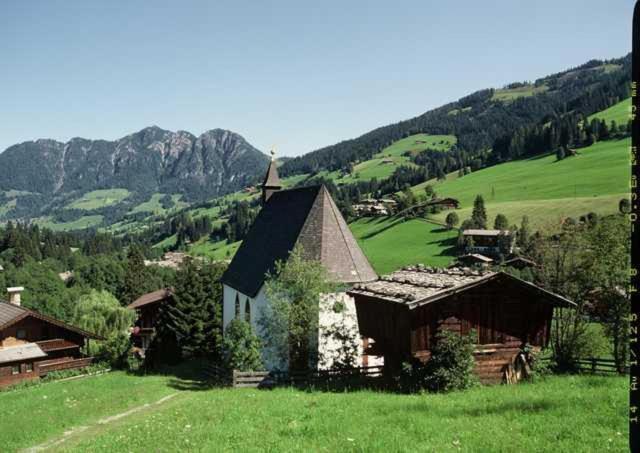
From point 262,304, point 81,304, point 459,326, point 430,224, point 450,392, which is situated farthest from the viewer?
point 430,224

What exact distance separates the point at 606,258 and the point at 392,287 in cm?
1224

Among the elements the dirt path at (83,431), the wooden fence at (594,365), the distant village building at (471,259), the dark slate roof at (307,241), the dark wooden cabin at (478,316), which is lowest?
the dirt path at (83,431)

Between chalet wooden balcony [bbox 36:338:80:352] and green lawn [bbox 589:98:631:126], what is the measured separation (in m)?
163

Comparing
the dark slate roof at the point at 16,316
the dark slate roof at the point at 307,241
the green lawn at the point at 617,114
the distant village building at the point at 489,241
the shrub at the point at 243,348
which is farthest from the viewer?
the green lawn at the point at 617,114

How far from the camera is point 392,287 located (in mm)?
23891

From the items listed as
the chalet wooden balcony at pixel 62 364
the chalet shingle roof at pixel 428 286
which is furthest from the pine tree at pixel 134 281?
the chalet shingle roof at pixel 428 286

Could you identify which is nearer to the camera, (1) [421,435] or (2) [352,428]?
(1) [421,435]

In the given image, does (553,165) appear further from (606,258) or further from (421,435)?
(421,435)

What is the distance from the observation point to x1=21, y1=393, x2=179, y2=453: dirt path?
17066mm

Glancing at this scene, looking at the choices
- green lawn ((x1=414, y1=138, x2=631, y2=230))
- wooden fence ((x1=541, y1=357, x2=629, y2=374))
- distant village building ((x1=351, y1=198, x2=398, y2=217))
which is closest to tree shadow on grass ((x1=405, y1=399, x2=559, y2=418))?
wooden fence ((x1=541, y1=357, x2=629, y2=374))

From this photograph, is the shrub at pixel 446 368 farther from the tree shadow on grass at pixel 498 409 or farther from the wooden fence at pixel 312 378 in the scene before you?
the tree shadow on grass at pixel 498 409

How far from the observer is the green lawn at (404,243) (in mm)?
90625

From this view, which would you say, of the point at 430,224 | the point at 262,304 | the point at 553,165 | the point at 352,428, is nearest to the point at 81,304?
the point at 262,304

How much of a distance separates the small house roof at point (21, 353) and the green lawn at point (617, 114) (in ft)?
544
